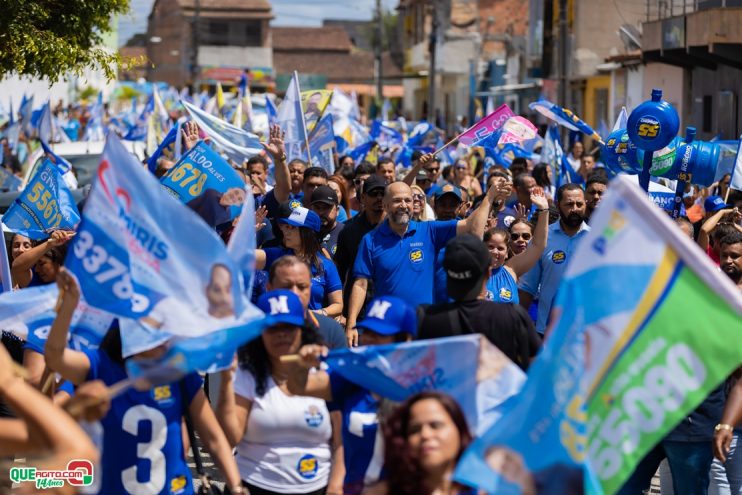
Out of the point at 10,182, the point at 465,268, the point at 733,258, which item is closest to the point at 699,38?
the point at 10,182

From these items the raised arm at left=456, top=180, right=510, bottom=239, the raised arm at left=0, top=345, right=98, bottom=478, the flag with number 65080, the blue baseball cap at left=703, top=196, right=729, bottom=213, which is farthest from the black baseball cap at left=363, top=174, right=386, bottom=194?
the raised arm at left=0, top=345, right=98, bottom=478

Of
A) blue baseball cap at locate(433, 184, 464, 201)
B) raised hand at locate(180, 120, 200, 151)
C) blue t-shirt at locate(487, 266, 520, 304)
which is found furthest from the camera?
raised hand at locate(180, 120, 200, 151)

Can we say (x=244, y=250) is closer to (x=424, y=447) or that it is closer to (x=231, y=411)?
(x=231, y=411)

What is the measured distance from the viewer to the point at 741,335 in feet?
13.2

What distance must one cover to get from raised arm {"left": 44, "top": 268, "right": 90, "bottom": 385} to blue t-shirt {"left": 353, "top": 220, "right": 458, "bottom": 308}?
3.07 m

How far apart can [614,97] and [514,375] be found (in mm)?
30040

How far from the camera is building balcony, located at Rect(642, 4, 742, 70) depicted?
74.6 ft

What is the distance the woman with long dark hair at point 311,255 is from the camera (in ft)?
24.9

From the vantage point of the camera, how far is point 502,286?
25.1 ft

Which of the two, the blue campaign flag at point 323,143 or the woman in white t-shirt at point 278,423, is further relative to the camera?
the blue campaign flag at point 323,143

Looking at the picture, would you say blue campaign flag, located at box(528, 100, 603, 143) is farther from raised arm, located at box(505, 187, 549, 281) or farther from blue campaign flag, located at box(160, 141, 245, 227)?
blue campaign flag, located at box(160, 141, 245, 227)

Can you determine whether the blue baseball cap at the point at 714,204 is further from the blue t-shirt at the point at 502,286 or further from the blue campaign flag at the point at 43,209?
the blue campaign flag at the point at 43,209

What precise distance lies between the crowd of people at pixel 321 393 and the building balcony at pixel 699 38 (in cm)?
1579

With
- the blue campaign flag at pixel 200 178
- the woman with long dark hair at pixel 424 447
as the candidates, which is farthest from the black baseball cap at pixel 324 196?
the woman with long dark hair at pixel 424 447
